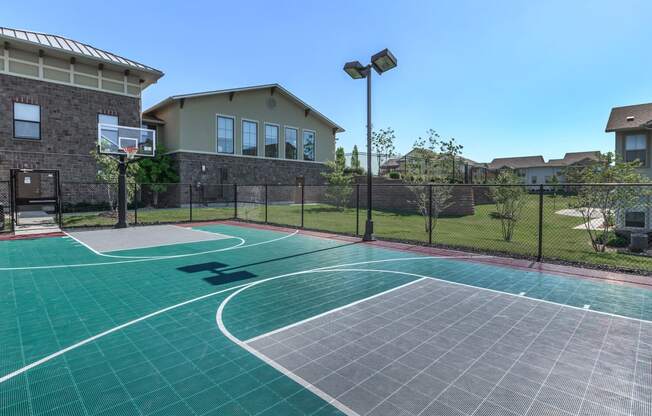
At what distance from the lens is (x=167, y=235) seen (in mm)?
11961

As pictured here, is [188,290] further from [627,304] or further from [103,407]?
[627,304]

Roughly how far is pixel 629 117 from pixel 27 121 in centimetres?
3022

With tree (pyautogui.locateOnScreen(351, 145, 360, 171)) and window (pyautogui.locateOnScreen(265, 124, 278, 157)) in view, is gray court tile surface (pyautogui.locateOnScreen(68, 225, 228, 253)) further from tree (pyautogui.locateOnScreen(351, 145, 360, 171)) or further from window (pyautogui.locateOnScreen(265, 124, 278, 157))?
tree (pyautogui.locateOnScreen(351, 145, 360, 171))

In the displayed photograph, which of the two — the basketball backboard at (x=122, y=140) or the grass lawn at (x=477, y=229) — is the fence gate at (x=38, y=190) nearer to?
the grass lawn at (x=477, y=229)

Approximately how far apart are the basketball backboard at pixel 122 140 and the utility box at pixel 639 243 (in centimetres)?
1796

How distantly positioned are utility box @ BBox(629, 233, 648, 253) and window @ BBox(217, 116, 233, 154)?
73.6ft

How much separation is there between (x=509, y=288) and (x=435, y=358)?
10.3 feet

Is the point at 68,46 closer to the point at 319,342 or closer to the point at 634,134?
the point at 319,342

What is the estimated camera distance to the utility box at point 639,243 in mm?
11227

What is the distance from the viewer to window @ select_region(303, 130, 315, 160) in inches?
1179

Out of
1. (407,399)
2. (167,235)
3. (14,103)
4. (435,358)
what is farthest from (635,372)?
(14,103)

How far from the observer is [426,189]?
1783 cm

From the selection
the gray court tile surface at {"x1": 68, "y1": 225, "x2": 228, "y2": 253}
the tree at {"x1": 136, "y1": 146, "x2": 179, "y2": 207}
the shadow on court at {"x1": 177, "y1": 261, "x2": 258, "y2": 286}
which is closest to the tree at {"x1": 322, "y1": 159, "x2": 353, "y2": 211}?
the tree at {"x1": 136, "y1": 146, "x2": 179, "y2": 207}

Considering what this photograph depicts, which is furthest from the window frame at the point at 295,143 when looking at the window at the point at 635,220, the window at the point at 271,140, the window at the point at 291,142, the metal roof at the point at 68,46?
the window at the point at 635,220
